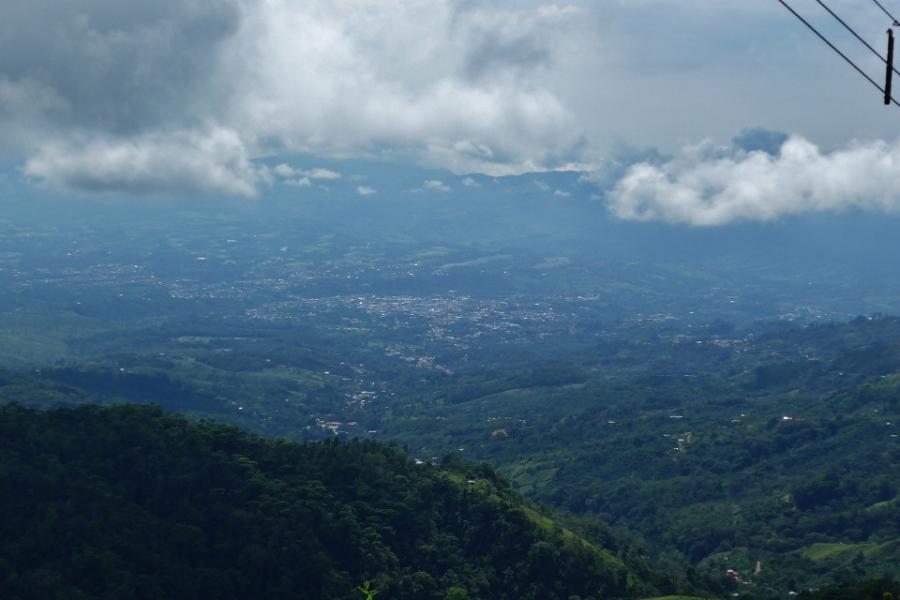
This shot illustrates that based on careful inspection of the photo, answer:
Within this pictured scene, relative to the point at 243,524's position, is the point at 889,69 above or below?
above

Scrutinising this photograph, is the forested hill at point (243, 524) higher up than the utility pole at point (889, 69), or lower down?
lower down

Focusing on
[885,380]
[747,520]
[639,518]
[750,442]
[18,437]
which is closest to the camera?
[18,437]

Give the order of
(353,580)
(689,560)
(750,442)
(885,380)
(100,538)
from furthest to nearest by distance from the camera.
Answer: (885,380) < (750,442) < (689,560) < (353,580) < (100,538)

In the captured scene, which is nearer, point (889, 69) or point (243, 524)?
point (889, 69)

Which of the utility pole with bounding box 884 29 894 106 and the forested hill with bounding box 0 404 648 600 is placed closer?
the utility pole with bounding box 884 29 894 106

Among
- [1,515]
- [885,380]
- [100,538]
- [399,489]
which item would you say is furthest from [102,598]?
[885,380]

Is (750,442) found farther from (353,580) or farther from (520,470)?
(353,580)

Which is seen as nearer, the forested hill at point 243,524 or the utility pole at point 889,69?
the utility pole at point 889,69

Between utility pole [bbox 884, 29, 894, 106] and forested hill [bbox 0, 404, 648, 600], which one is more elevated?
utility pole [bbox 884, 29, 894, 106]
